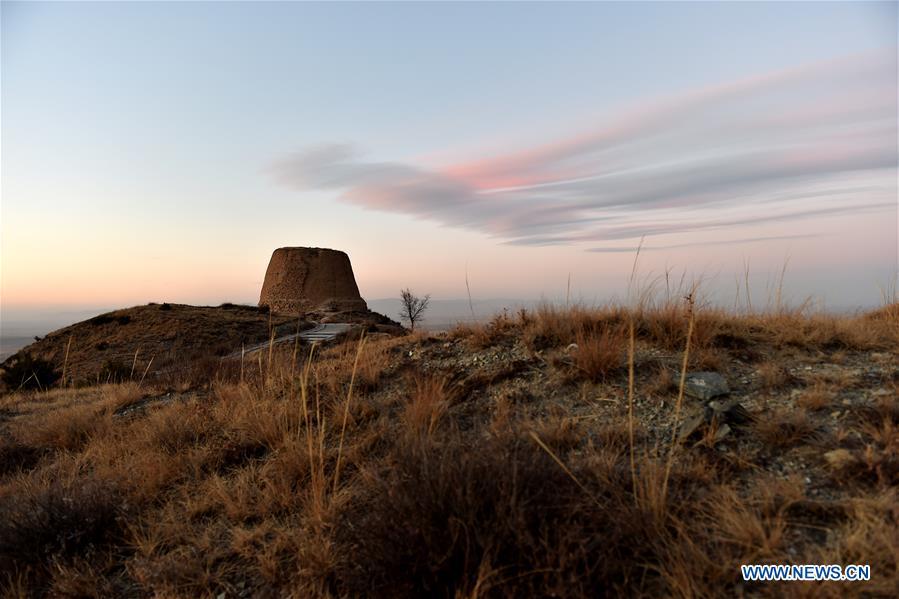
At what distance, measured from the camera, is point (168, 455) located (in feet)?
13.0

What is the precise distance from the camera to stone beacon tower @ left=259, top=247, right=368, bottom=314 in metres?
24.3

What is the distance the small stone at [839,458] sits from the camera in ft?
8.00

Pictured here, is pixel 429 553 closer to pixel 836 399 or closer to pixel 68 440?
pixel 836 399

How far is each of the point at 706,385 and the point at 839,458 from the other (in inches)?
40.3

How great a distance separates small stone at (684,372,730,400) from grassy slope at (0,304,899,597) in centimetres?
11

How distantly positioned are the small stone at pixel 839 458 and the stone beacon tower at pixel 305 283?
22548mm

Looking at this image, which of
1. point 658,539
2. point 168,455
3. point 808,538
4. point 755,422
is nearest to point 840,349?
point 755,422

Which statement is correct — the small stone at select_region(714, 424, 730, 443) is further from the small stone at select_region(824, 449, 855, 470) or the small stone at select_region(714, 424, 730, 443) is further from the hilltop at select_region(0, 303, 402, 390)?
the hilltop at select_region(0, 303, 402, 390)

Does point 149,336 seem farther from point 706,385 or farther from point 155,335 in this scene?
point 706,385

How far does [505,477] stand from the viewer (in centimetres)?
210

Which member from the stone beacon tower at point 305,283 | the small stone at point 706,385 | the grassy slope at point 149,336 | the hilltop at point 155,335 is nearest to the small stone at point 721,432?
the small stone at point 706,385

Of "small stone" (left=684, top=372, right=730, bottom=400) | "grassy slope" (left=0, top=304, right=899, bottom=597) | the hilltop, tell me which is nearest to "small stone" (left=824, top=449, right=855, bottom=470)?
"grassy slope" (left=0, top=304, right=899, bottom=597)

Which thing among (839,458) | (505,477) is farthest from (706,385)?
(505,477)

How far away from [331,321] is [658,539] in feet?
64.6
